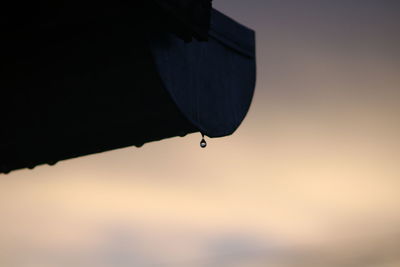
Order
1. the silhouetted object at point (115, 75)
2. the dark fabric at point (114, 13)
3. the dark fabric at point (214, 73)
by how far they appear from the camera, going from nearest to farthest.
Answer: the dark fabric at point (114, 13), the silhouetted object at point (115, 75), the dark fabric at point (214, 73)

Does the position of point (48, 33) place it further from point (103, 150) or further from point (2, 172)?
point (2, 172)

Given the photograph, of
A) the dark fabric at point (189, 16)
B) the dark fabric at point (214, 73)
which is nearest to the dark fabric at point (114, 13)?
the dark fabric at point (189, 16)

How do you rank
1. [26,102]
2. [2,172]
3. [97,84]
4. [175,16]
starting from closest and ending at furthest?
[175,16] → [97,84] → [26,102] → [2,172]

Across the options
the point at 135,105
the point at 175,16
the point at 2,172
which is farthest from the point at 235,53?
the point at 2,172

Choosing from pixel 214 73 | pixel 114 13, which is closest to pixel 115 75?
pixel 114 13

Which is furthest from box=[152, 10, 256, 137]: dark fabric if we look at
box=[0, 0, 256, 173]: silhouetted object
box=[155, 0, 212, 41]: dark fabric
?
box=[155, 0, 212, 41]: dark fabric

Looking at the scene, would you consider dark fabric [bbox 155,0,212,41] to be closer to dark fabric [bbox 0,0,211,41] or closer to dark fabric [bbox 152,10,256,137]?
dark fabric [bbox 0,0,211,41]

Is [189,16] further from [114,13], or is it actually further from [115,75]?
Result: [115,75]

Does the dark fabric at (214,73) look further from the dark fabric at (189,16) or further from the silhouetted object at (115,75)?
the dark fabric at (189,16)
